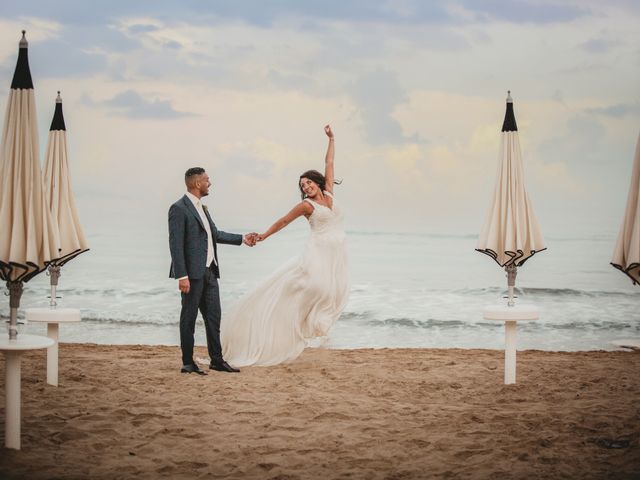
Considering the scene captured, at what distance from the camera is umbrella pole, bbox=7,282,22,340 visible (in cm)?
539

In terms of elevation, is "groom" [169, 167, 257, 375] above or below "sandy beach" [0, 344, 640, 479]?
above

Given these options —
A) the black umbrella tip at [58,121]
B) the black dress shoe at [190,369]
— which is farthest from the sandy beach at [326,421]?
the black umbrella tip at [58,121]

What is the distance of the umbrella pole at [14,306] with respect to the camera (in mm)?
5395

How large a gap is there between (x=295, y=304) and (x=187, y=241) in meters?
1.36

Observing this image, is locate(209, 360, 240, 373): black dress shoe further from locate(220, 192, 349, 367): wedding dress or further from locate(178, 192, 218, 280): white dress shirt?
locate(178, 192, 218, 280): white dress shirt

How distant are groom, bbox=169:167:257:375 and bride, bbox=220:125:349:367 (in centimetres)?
39

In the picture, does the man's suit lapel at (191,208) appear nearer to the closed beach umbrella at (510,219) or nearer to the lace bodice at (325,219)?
the lace bodice at (325,219)

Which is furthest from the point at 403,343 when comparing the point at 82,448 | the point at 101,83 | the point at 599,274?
the point at 101,83

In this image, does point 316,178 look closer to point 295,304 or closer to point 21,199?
point 295,304

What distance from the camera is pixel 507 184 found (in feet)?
26.2

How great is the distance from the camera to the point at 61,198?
7672 mm

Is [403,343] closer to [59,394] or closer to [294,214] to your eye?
[294,214]

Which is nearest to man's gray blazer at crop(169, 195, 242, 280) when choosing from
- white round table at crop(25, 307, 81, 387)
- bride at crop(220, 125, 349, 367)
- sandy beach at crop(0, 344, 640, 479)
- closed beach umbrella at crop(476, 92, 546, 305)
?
bride at crop(220, 125, 349, 367)

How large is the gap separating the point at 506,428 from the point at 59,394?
12.5 feet
